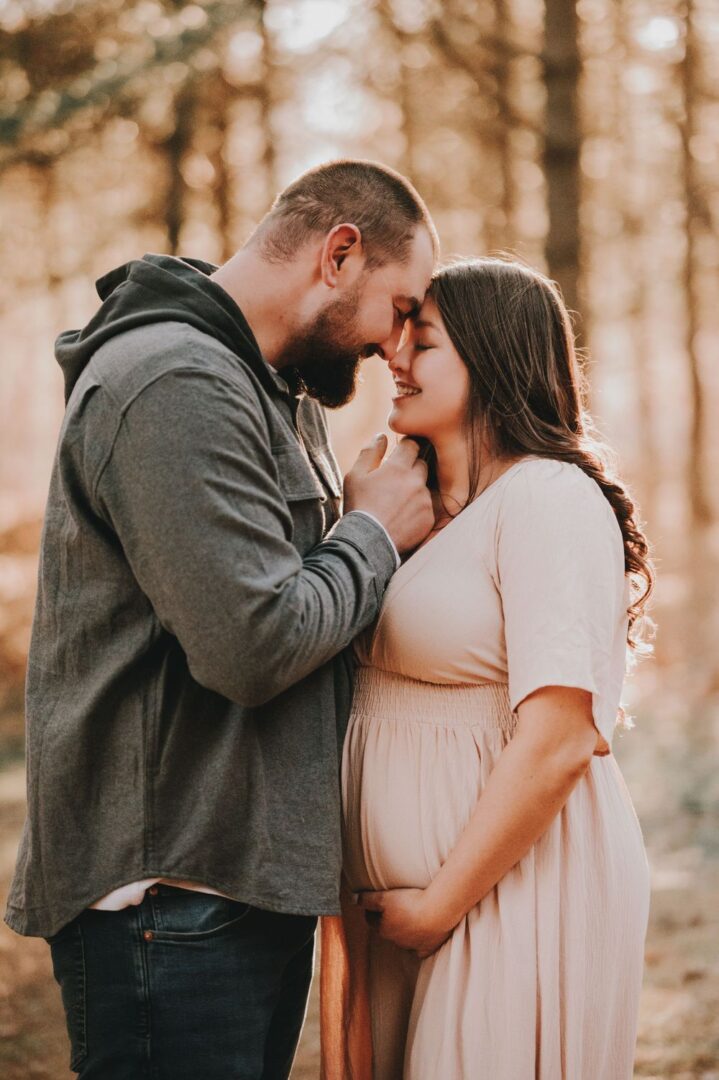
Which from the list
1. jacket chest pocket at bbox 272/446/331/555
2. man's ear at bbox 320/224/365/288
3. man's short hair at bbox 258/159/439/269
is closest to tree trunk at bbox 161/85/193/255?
man's short hair at bbox 258/159/439/269

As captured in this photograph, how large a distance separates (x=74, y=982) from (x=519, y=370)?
1606 mm

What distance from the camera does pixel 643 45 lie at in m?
10.1

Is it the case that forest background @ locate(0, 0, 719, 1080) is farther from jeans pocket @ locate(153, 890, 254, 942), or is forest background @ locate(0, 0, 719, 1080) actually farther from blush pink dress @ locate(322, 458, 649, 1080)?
jeans pocket @ locate(153, 890, 254, 942)

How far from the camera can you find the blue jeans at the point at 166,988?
2.07 metres

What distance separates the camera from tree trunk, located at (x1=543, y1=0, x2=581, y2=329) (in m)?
5.50

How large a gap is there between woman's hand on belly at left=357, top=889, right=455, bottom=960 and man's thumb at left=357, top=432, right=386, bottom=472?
3.13 feet

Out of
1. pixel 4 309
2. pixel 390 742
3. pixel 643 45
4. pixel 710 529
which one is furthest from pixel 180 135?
pixel 710 529

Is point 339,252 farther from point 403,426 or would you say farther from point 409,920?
point 409,920

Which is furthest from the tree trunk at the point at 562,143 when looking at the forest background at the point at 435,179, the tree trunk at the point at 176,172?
the tree trunk at the point at 176,172

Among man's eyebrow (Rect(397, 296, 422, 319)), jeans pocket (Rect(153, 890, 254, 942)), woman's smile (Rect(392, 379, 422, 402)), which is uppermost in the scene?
man's eyebrow (Rect(397, 296, 422, 319))

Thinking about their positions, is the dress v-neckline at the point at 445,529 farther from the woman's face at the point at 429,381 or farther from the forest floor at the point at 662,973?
the forest floor at the point at 662,973

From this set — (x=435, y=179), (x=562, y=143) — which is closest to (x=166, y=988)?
(x=562, y=143)

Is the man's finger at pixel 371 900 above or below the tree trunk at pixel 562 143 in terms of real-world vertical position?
below

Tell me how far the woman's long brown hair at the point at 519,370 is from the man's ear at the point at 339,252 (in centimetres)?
25
